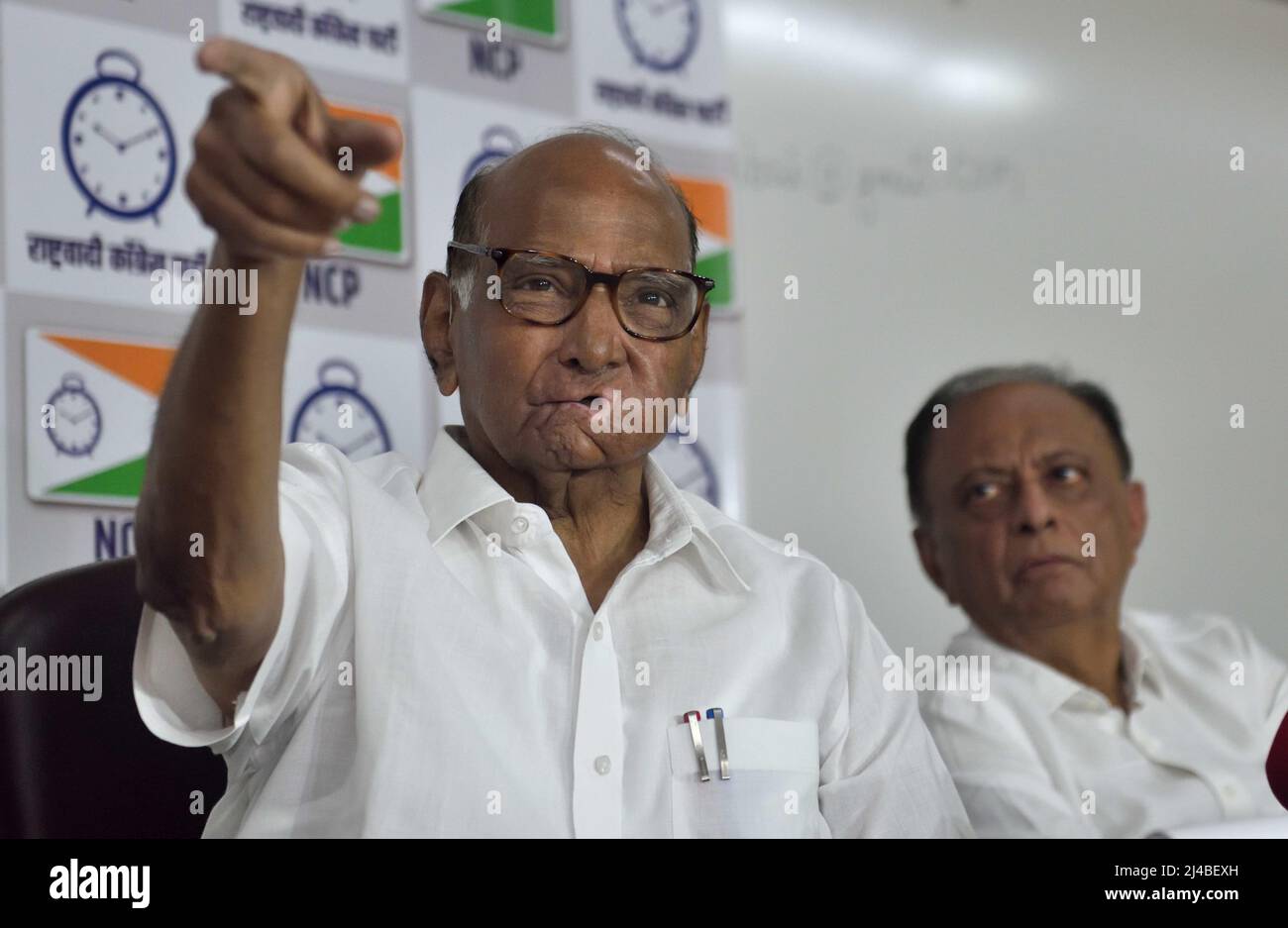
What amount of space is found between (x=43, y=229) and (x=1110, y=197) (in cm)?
177

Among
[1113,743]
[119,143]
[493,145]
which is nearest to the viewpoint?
[1113,743]

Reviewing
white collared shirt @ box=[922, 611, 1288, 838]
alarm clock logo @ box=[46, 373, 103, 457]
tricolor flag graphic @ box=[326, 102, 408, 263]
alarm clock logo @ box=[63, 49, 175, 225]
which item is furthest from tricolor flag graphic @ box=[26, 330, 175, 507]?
white collared shirt @ box=[922, 611, 1288, 838]

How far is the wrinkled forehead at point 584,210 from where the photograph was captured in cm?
125

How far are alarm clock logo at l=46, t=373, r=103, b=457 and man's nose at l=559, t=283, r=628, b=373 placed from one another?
77 cm

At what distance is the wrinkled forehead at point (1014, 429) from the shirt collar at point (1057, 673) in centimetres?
21

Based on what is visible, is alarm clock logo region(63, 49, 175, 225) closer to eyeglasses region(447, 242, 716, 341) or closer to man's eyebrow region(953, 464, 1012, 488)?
eyeglasses region(447, 242, 716, 341)

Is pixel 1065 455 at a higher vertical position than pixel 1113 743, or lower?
higher

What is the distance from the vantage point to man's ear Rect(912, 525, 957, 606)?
1836 millimetres

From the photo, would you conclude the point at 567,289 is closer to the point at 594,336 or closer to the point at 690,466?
the point at 594,336

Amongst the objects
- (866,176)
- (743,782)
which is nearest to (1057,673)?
(743,782)

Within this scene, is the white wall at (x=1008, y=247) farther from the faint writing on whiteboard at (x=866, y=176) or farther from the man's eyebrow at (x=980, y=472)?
the man's eyebrow at (x=980, y=472)

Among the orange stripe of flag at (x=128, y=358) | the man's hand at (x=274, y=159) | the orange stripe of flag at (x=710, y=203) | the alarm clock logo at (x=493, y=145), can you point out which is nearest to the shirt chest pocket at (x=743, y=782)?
the man's hand at (x=274, y=159)

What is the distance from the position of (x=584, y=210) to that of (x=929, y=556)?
2.61 ft

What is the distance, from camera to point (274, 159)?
747 mm
